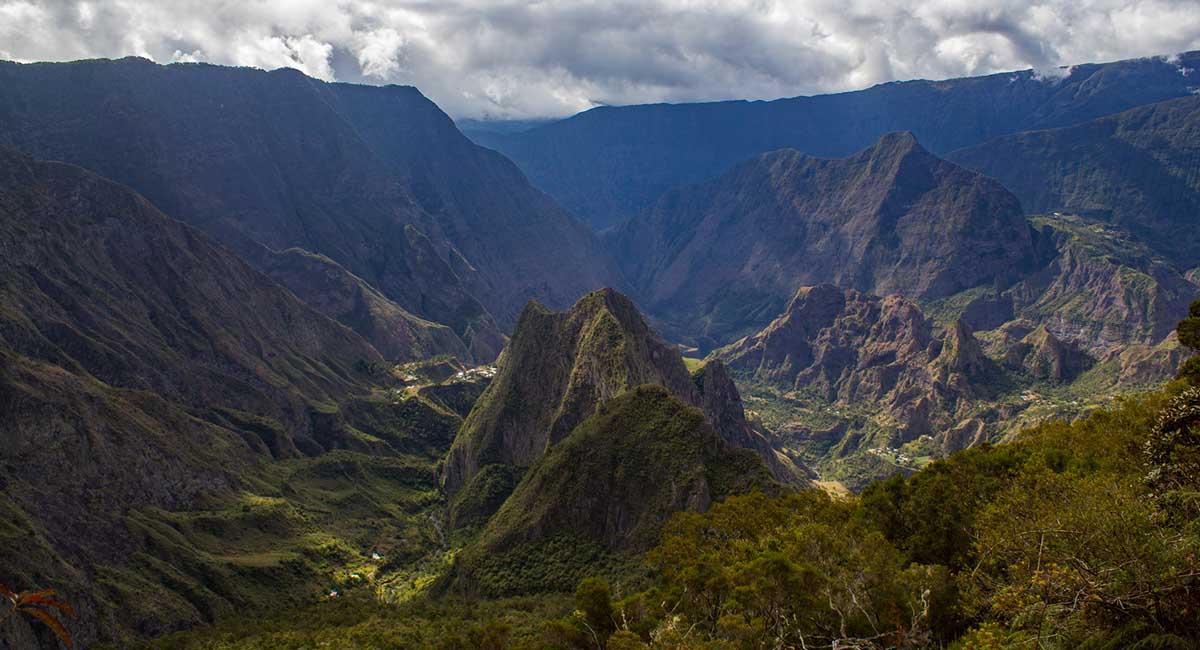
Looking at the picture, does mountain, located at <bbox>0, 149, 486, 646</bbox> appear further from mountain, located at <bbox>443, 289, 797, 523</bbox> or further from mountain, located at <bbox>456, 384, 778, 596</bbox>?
mountain, located at <bbox>456, 384, 778, 596</bbox>

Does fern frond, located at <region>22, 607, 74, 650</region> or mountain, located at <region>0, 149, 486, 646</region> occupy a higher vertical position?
fern frond, located at <region>22, 607, 74, 650</region>

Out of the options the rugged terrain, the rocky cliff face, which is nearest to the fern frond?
the rugged terrain

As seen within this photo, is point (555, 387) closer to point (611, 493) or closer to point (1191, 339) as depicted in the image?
point (611, 493)

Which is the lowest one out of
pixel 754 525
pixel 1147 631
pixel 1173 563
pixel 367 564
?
pixel 367 564

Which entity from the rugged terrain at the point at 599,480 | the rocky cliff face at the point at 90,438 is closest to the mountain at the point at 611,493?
the rugged terrain at the point at 599,480

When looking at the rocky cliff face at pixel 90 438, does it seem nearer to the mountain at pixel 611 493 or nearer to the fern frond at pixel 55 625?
the mountain at pixel 611 493

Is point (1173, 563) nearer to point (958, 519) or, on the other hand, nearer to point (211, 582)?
point (958, 519)

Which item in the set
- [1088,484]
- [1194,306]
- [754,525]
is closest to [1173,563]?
[1088,484]

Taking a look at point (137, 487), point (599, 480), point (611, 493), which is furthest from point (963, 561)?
point (137, 487)
